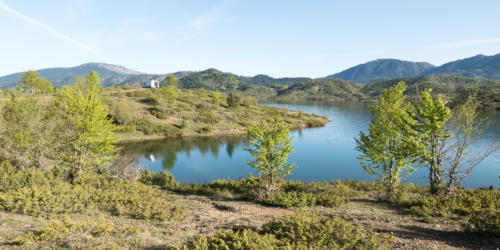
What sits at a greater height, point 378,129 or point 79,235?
point 378,129

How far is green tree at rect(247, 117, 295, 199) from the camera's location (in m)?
20.5

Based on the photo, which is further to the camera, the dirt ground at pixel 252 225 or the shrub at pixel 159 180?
the shrub at pixel 159 180

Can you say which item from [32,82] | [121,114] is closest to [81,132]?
[121,114]

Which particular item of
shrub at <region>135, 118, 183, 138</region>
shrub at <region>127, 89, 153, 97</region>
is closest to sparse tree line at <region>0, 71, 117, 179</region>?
shrub at <region>135, 118, 183, 138</region>

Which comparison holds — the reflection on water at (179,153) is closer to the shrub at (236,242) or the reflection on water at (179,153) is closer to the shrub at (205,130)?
the shrub at (205,130)

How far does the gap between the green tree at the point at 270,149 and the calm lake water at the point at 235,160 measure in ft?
18.3

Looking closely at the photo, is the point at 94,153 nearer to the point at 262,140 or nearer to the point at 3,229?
the point at 3,229

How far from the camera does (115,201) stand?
1568 cm

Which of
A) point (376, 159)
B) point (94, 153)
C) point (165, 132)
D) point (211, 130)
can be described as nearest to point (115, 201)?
point (94, 153)

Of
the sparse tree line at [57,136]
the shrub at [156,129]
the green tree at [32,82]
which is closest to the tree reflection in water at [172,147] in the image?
the shrub at [156,129]

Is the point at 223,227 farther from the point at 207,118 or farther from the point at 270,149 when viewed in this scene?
the point at 207,118

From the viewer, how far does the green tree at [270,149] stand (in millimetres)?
20500

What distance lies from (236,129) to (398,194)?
182 feet

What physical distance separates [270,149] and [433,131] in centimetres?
1278
